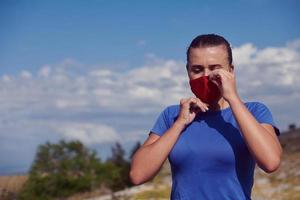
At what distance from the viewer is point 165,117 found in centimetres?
386

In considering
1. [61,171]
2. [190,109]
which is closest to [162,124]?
[190,109]

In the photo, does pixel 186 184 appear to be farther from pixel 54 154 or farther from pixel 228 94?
pixel 54 154

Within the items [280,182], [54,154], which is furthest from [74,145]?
[280,182]

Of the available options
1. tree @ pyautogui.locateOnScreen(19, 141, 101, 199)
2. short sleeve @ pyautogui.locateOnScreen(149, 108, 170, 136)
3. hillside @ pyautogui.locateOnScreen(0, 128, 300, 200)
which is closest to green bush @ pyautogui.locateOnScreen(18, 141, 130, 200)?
tree @ pyautogui.locateOnScreen(19, 141, 101, 199)

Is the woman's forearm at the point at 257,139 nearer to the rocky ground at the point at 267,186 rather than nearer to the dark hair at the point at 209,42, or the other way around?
the dark hair at the point at 209,42

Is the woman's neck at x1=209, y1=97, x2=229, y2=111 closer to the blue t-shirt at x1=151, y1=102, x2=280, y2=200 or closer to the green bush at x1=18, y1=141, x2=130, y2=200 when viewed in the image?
the blue t-shirt at x1=151, y1=102, x2=280, y2=200

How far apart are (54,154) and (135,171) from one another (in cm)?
3760

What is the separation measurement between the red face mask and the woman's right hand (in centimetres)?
4

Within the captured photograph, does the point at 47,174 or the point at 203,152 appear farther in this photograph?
the point at 47,174

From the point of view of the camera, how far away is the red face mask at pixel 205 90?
3.51 metres

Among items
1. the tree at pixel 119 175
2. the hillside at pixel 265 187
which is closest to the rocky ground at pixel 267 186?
the hillside at pixel 265 187

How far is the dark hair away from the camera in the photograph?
→ 11.8ft

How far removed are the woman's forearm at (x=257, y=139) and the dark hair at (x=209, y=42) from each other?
1.17ft

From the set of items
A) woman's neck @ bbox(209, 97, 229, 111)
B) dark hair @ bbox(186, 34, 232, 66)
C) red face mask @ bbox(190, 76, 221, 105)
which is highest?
dark hair @ bbox(186, 34, 232, 66)
